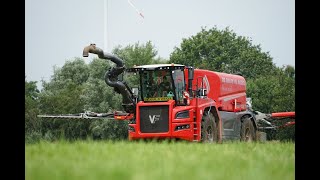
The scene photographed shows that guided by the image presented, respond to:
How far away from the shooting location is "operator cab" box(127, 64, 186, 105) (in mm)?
17641

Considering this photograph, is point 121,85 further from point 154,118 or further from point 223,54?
point 223,54

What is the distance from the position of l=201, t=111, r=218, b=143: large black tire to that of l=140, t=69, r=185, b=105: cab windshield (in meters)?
0.94

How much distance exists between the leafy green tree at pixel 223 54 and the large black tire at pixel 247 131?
3.73m

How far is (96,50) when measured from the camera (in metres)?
16.2

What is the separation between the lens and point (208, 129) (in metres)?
18.2

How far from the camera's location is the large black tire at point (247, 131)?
67.7 feet

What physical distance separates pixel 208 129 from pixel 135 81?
22.5 meters

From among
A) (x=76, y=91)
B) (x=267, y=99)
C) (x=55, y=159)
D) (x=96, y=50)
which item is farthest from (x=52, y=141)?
(x=76, y=91)

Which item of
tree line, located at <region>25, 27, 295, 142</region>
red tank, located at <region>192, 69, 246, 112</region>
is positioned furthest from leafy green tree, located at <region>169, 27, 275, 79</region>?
red tank, located at <region>192, 69, 246, 112</region>

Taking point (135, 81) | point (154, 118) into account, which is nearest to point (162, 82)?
point (154, 118)

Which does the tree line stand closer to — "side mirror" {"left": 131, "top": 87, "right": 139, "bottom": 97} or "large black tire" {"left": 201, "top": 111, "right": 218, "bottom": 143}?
"side mirror" {"left": 131, "top": 87, "right": 139, "bottom": 97}

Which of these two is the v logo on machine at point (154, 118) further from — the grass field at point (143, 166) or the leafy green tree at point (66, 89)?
the leafy green tree at point (66, 89)

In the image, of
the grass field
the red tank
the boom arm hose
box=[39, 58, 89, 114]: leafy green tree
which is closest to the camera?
the grass field
